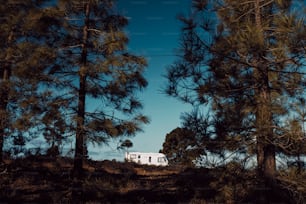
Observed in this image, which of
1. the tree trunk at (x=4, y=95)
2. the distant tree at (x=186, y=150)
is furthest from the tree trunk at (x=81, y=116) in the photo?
the distant tree at (x=186, y=150)

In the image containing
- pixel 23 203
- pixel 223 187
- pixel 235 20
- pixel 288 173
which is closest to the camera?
pixel 288 173

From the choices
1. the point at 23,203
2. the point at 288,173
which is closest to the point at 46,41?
the point at 23,203

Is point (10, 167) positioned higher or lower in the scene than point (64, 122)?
lower

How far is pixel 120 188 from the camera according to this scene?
12.0 metres

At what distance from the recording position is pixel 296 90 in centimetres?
773

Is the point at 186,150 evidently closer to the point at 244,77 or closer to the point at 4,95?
the point at 244,77

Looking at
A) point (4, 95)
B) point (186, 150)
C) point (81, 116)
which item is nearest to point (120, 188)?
point (81, 116)

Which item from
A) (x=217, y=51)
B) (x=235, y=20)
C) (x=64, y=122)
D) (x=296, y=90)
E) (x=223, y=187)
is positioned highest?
(x=235, y=20)

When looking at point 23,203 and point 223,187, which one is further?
point 23,203

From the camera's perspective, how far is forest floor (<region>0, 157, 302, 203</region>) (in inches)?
278

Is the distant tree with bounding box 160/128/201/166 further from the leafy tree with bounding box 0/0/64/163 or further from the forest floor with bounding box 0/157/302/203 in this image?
the leafy tree with bounding box 0/0/64/163

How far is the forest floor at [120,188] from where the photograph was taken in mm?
7070

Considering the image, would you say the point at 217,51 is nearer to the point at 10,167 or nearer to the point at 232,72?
the point at 232,72

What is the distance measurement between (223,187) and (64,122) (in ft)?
15.7
